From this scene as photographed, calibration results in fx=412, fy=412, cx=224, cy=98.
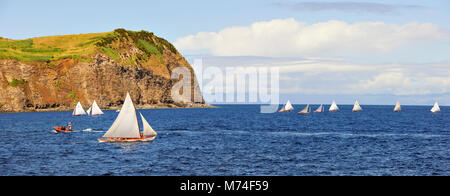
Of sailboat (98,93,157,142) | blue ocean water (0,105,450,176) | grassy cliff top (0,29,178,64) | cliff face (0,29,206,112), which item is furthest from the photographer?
grassy cliff top (0,29,178,64)

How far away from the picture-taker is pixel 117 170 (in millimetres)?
38125

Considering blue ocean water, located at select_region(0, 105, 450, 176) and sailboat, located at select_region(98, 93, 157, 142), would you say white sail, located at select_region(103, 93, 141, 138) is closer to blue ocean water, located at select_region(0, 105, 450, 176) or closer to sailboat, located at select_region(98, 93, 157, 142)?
sailboat, located at select_region(98, 93, 157, 142)

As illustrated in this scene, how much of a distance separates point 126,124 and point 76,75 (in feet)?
398

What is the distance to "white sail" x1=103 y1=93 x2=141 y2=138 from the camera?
184 ft

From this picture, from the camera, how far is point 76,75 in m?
168

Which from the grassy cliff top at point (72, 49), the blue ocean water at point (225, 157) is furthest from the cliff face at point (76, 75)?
the blue ocean water at point (225, 157)

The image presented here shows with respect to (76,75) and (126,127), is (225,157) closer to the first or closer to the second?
(126,127)

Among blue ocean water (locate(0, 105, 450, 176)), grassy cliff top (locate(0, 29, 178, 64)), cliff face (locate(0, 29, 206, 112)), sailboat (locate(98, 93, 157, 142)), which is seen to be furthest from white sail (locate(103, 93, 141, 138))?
grassy cliff top (locate(0, 29, 178, 64))

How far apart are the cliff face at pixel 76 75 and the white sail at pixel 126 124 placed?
114 meters

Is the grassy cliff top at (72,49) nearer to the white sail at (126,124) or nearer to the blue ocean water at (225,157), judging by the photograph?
the blue ocean water at (225,157)

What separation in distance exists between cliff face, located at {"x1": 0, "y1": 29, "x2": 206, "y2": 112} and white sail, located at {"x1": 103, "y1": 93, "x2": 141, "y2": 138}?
11403 cm

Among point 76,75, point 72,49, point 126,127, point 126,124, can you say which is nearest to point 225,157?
point 126,124
